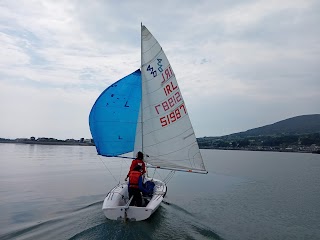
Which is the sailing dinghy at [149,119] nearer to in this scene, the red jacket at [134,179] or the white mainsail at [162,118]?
the white mainsail at [162,118]

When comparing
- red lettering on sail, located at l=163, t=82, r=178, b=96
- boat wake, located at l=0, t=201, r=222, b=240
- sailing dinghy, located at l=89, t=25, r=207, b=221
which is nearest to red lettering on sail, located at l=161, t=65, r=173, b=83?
→ sailing dinghy, located at l=89, t=25, r=207, b=221

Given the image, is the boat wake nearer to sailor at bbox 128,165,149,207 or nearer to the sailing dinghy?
sailor at bbox 128,165,149,207

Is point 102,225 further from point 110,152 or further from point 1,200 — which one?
point 1,200

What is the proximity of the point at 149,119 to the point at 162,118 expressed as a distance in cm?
58

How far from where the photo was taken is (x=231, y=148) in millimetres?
159375

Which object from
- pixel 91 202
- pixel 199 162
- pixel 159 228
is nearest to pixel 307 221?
pixel 199 162

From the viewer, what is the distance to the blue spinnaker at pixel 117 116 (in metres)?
12.7

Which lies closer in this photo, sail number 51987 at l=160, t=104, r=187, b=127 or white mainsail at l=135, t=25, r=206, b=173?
white mainsail at l=135, t=25, r=206, b=173

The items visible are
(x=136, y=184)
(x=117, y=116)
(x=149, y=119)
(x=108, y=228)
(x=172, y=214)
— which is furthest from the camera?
(x=172, y=214)

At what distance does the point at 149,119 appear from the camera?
13055 mm

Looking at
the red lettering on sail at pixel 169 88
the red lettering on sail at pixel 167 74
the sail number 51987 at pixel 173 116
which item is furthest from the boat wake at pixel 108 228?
the red lettering on sail at pixel 167 74

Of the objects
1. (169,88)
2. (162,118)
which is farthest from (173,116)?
(169,88)

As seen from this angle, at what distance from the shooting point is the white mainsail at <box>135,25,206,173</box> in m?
13.0

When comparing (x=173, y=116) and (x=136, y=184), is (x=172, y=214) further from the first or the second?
(x=173, y=116)
